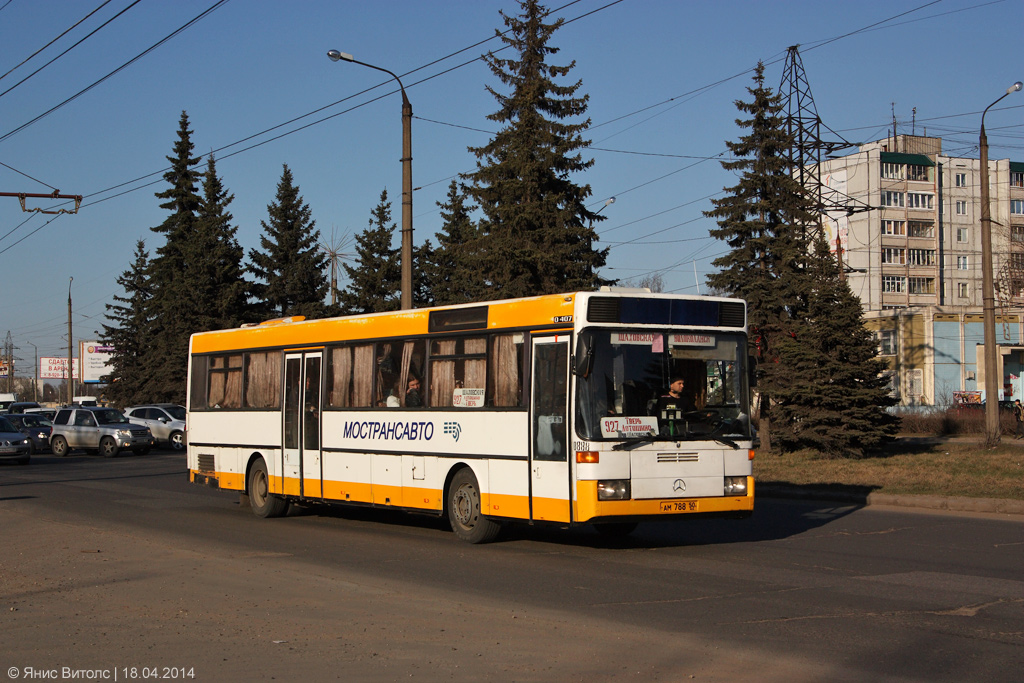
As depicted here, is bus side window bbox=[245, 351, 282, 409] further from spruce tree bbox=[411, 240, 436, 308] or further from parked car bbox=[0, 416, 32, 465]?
spruce tree bbox=[411, 240, 436, 308]

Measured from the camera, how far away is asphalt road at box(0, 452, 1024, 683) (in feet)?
22.3

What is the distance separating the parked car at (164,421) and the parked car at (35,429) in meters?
4.25

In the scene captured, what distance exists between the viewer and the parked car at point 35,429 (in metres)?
46.7

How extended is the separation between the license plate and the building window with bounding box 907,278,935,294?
10468 cm

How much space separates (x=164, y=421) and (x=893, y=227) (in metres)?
85.1

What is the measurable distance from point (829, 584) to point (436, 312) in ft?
21.4

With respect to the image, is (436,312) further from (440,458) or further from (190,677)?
(190,677)

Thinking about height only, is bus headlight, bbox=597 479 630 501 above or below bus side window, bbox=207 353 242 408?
below

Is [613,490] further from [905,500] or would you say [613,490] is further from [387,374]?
[905,500]

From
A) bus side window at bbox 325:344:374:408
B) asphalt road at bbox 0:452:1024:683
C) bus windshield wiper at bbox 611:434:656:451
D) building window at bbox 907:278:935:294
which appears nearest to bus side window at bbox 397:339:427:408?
bus side window at bbox 325:344:374:408

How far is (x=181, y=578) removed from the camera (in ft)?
33.9

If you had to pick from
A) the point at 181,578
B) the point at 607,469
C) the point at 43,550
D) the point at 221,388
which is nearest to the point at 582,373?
the point at 607,469

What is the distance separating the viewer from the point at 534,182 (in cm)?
3641

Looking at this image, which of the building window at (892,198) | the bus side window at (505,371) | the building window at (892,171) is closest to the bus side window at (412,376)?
the bus side window at (505,371)
